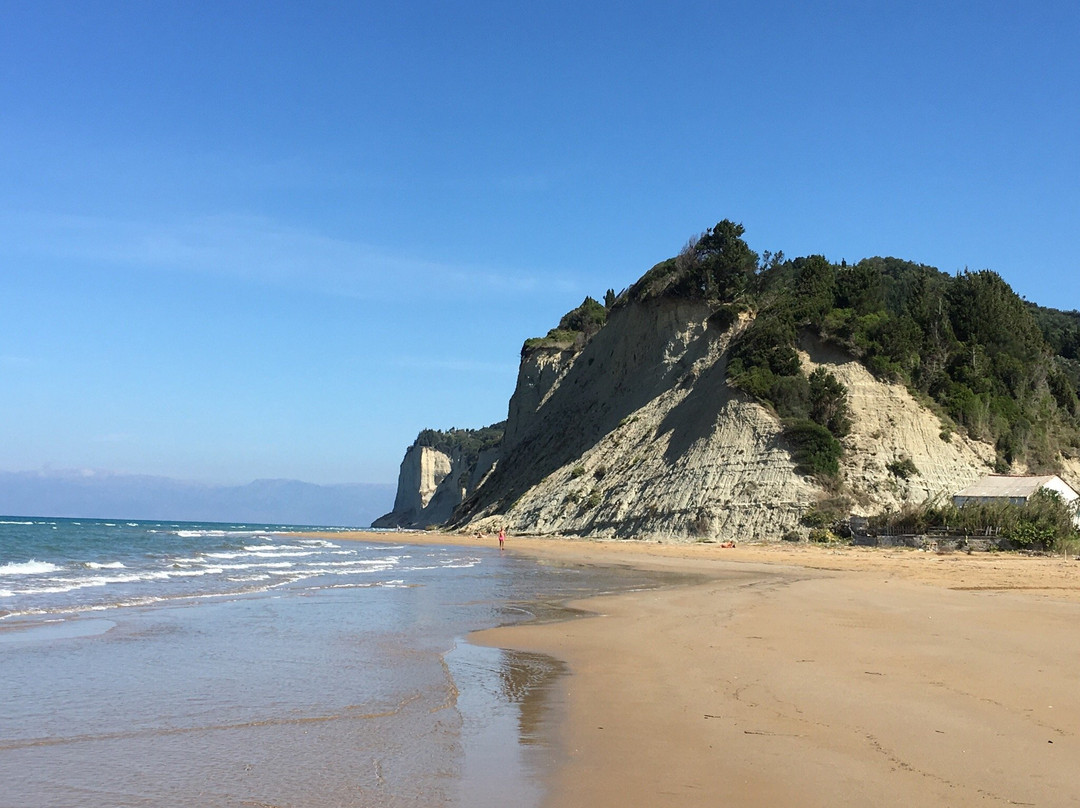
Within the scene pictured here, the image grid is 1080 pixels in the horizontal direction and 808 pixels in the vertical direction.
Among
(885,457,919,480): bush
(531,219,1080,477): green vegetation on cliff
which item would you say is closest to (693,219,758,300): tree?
(531,219,1080,477): green vegetation on cliff

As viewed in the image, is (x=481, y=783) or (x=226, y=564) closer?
(x=481, y=783)

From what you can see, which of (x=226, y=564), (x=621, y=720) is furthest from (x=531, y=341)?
(x=621, y=720)

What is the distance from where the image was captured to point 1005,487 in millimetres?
35375

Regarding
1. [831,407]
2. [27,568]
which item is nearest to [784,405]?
[831,407]

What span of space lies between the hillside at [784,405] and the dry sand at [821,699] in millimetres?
23347

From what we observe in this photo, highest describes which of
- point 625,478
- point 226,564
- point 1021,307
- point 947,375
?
point 1021,307

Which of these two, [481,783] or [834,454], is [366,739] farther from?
[834,454]

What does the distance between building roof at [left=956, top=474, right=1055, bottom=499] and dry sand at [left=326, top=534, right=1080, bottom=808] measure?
20024 millimetres

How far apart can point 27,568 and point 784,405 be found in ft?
107

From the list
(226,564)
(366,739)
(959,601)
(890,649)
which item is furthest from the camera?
(226,564)

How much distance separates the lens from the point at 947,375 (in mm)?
45406

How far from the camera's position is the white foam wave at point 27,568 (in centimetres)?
2212

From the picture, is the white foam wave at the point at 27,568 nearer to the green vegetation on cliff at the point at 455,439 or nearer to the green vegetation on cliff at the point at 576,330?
the green vegetation on cliff at the point at 576,330

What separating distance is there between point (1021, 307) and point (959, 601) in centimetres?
4374
